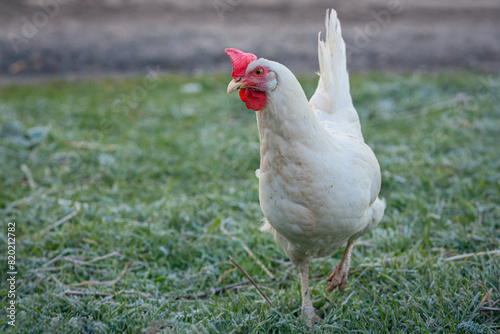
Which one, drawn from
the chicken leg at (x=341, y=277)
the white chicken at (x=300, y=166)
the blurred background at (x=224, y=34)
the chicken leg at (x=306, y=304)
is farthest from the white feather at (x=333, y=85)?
the blurred background at (x=224, y=34)

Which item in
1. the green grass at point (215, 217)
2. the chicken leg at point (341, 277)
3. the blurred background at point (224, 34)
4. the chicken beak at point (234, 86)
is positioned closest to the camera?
the chicken beak at point (234, 86)

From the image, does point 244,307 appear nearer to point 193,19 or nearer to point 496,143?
point 496,143

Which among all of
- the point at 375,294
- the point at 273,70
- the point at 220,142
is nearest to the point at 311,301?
the point at 375,294

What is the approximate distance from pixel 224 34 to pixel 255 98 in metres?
7.71

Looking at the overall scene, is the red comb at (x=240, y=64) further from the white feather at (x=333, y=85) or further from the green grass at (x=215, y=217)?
the green grass at (x=215, y=217)

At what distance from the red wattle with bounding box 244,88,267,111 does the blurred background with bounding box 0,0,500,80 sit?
18.7 ft

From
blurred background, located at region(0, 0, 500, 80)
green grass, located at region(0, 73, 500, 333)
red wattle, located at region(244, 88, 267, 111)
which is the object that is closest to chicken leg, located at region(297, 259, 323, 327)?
green grass, located at region(0, 73, 500, 333)

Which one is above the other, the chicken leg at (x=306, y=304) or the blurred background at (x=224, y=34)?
the blurred background at (x=224, y=34)

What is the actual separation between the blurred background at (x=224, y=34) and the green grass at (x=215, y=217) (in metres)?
1.85

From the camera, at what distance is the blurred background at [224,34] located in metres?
8.16

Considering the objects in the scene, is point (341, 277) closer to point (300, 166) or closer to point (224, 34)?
point (300, 166)

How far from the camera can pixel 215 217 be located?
3.79 metres

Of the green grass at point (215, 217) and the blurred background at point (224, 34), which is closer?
the green grass at point (215, 217)

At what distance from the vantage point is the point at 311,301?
2805 millimetres
